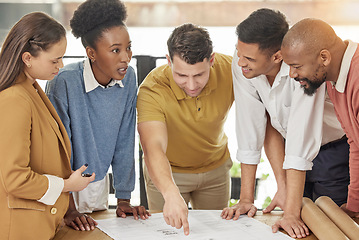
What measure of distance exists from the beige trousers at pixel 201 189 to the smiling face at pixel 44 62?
84 cm

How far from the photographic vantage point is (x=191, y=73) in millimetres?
1794

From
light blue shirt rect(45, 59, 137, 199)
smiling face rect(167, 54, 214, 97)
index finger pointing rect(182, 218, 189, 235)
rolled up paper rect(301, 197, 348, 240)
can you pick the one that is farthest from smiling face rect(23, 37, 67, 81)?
rolled up paper rect(301, 197, 348, 240)

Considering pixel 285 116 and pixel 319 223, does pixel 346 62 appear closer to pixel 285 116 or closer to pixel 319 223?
pixel 285 116

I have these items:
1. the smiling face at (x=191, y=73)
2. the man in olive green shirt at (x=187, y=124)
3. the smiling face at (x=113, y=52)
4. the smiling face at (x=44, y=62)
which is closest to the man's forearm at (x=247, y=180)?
the man in olive green shirt at (x=187, y=124)

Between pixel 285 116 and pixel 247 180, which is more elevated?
pixel 285 116

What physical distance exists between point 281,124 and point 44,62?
0.89 m

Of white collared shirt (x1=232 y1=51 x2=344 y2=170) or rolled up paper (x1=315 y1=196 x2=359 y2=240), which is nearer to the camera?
rolled up paper (x1=315 y1=196 x2=359 y2=240)

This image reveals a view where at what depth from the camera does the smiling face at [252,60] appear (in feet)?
5.58

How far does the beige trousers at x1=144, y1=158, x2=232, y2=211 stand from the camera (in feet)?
6.99

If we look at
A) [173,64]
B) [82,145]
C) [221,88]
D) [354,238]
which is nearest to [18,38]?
[82,145]

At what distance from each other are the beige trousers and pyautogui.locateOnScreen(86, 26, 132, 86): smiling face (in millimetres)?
600

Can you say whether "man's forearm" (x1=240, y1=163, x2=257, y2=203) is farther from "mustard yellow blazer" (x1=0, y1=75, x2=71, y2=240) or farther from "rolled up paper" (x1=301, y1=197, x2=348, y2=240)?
"mustard yellow blazer" (x1=0, y1=75, x2=71, y2=240)

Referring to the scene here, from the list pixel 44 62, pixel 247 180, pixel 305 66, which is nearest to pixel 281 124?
pixel 247 180

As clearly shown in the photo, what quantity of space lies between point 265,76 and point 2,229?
3.39 feet
